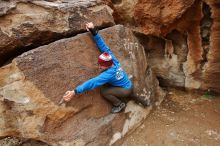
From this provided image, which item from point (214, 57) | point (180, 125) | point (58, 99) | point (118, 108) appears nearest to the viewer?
point (58, 99)

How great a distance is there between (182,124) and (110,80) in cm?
139

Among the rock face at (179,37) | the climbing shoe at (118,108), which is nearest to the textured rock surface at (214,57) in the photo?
the rock face at (179,37)

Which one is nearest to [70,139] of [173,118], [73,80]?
[73,80]

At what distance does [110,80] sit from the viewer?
13.5 feet

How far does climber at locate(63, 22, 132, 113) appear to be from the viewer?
13.1ft

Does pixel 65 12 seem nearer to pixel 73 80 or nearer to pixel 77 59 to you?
pixel 77 59

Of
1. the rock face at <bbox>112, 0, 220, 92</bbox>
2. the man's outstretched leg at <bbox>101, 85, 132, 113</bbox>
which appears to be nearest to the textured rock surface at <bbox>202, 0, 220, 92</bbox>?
the rock face at <bbox>112, 0, 220, 92</bbox>

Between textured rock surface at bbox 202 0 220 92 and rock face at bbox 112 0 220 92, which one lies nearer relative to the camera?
textured rock surface at bbox 202 0 220 92

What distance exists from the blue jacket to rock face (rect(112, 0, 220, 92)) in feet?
3.74

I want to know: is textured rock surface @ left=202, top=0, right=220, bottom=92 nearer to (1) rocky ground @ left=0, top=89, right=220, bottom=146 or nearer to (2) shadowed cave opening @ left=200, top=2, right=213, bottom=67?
(2) shadowed cave opening @ left=200, top=2, right=213, bottom=67

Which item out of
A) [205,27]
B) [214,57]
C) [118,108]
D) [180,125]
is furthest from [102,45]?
[214,57]

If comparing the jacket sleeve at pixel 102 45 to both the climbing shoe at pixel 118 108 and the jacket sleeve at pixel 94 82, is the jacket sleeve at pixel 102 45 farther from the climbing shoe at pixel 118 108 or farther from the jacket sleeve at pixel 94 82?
the climbing shoe at pixel 118 108

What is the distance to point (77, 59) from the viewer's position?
4.09 m

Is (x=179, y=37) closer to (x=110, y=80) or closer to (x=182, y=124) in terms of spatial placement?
(x=182, y=124)
